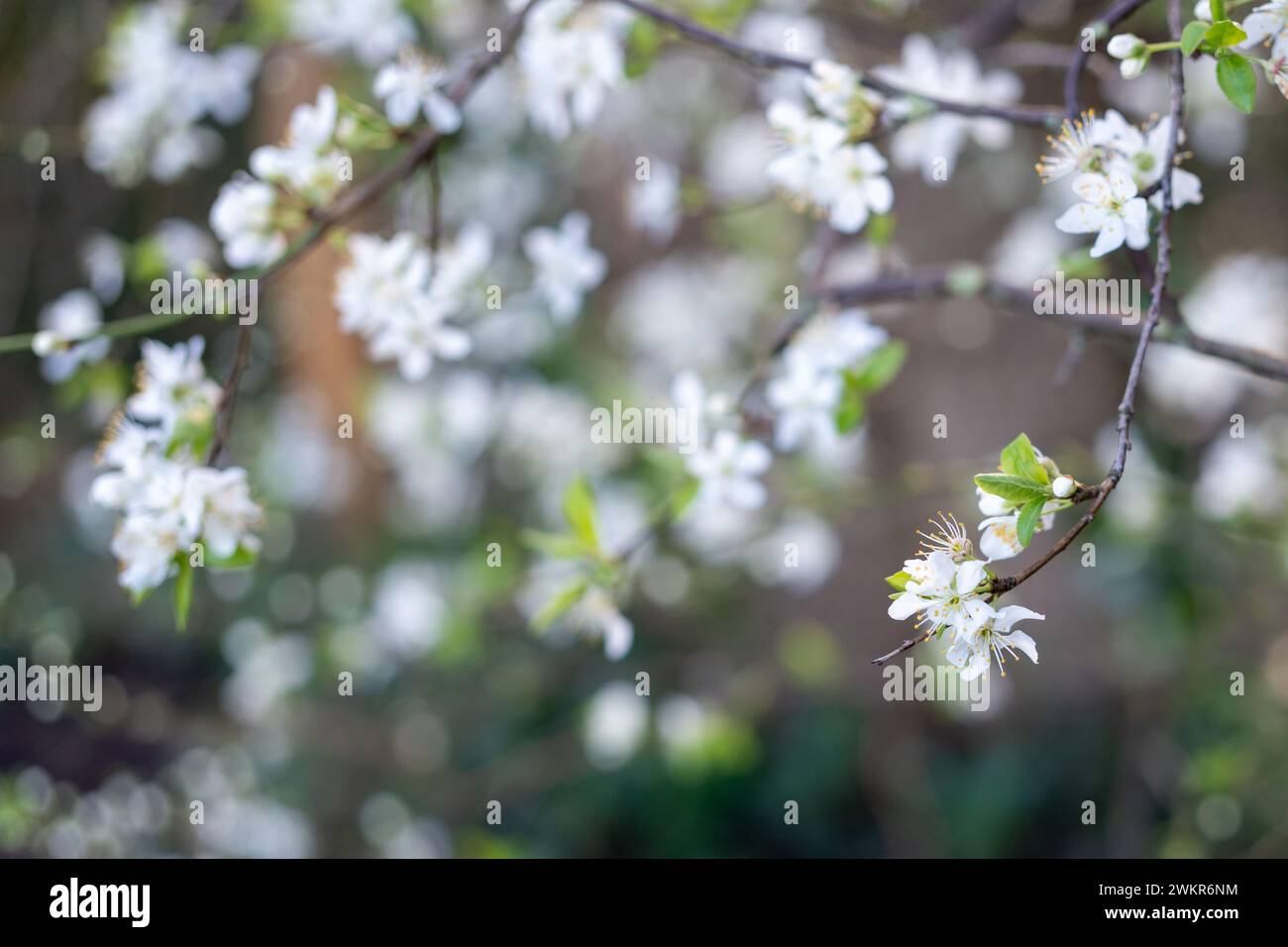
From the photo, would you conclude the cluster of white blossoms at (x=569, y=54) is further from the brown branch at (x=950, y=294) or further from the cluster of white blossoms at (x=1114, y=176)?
the cluster of white blossoms at (x=1114, y=176)

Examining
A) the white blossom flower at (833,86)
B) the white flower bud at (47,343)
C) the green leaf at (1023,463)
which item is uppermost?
the white blossom flower at (833,86)

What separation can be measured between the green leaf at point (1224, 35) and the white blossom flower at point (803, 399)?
1.62 ft

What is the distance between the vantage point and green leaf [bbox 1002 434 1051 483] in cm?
77

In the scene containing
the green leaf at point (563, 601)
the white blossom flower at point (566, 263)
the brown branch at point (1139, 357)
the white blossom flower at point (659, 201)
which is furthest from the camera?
the white blossom flower at point (659, 201)

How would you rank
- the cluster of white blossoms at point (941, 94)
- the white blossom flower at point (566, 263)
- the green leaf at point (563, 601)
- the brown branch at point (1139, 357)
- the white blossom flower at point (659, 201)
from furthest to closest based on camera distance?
the white blossom flower at point (659, 201)
the white blossom flower at point (566, 263)
the cluster of white blossoms at point (941, 94)
the green leaf at point (563, 601)
the brown branch at point (1139, 357)

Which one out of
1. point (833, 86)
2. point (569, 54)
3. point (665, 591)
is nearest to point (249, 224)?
point (569, 54)

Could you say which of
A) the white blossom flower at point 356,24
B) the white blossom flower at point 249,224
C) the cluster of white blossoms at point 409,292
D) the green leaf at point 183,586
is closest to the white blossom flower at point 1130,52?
the cluster of white blossoms at point 409,292

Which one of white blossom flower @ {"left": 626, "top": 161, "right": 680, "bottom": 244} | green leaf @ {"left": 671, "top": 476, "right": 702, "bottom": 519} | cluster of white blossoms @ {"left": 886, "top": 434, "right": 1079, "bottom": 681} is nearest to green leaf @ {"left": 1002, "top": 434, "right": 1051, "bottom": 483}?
cluster of white blossoms @ {"left": 886, "top": 434, "right": 1079, "bottom": 681}

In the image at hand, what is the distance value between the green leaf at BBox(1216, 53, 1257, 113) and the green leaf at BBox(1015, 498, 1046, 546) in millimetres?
372

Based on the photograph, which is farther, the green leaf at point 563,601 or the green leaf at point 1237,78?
the green leaf at point 563,601

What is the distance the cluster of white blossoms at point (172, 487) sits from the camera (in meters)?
1.02

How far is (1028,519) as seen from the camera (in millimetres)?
758

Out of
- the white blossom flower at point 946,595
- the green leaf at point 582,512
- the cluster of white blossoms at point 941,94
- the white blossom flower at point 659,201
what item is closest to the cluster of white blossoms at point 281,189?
the green leaf at point 582,512

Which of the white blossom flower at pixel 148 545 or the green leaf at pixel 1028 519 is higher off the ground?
the white blossom flower at pixel 148 545
